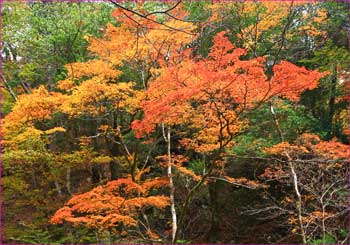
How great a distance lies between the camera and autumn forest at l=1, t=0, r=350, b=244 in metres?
7.20

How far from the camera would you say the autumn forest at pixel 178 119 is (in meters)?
7.20

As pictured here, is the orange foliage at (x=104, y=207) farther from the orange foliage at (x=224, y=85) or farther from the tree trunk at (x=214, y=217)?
the tree trunk at (x=214, y=217)

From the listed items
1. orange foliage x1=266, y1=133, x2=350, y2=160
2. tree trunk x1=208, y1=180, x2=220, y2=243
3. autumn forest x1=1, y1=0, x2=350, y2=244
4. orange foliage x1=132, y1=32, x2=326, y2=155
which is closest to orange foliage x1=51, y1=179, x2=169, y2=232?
autumn forest x1=1, y1=0, x2=350, y2=244

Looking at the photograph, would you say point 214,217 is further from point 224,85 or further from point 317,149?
point 224,85

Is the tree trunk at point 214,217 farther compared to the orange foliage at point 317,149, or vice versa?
the tree trunk at point 214,217

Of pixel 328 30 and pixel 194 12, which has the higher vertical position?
pixel 194 12

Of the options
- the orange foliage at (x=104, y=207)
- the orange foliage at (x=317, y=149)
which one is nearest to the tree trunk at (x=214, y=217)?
the orange foliage at (x=104, y=207)

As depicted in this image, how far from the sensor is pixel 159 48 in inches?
346

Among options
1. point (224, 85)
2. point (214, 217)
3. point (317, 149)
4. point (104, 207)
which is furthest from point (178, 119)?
point (214, 217)

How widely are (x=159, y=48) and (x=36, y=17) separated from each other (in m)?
3.96

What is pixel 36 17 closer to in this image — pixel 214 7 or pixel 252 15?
pixel 214 7

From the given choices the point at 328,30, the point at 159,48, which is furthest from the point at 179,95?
the point at 328,30

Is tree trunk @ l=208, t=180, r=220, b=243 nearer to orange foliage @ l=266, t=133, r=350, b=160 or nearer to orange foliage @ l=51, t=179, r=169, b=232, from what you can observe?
orange foliage @ l=51, t=179, r=169, b=232

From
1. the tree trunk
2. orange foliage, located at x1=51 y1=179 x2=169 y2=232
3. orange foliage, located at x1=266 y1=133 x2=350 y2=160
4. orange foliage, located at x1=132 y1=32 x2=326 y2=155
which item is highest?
orange foliage, located at x1=132 y1=32 x2=326 y2=155
